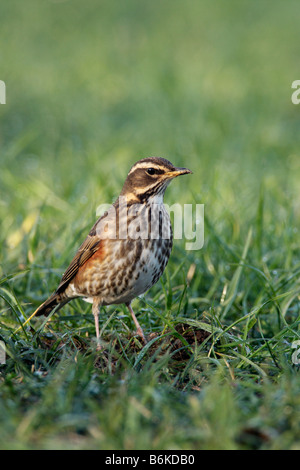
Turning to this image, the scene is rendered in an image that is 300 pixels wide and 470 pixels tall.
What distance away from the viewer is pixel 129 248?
559 centimetres

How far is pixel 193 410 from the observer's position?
3.87m

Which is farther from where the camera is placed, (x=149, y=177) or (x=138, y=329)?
(x=149, y=177)

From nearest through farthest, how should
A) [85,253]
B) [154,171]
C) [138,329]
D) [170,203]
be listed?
[138,329] < [154,171] < [85,253] < [170,203]

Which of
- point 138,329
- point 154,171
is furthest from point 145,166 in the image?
point 138,329

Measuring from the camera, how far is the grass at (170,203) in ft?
13.0

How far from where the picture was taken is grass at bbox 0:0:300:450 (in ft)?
13.0

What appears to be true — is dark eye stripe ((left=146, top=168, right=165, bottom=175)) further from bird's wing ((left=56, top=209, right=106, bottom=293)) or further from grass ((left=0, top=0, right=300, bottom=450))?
grass ((left=0, top=0, right=300, bottom=450))

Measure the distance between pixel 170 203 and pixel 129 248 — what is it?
2.48 metres

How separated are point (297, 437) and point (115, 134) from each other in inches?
328

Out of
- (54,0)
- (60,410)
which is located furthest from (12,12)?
(60,410)

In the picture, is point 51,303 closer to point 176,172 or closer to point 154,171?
point 154,171

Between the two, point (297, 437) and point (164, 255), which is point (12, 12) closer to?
point (164, 255)

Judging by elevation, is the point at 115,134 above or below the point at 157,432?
above

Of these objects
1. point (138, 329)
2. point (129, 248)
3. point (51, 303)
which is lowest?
point (138, 329)
